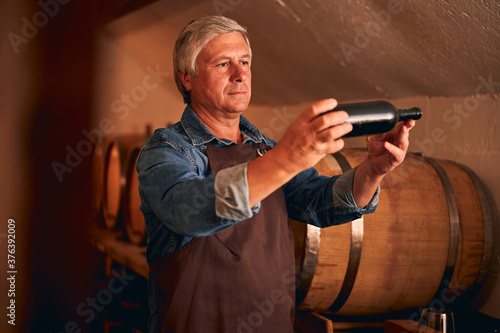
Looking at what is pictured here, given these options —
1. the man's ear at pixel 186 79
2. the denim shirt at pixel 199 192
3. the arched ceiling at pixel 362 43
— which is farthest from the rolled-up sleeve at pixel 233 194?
the arched ceiling at pixel 362 43

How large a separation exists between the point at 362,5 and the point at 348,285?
120 cm

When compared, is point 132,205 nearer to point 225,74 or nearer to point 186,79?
point 186,79

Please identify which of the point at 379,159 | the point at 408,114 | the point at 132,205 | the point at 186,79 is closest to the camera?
the point at 408,114

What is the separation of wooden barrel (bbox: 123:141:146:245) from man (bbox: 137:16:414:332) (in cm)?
165

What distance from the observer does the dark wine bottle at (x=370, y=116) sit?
3.06ft

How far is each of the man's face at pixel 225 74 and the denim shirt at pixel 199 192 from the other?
0.31ft

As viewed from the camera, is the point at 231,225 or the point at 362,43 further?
the point at 362,43

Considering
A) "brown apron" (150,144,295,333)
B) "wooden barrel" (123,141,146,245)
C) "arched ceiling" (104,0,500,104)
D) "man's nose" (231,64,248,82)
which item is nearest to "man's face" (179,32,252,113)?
"man's nose" (231,64,248,82)

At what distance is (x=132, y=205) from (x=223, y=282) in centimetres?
189

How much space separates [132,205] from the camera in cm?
303

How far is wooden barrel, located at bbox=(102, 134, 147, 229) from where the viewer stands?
3.15 meters

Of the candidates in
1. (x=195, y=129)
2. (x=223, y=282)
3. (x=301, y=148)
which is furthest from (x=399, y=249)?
(x=301, y=148)

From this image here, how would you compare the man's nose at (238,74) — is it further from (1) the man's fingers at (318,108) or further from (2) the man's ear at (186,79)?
(1) the man's fingers at (318,108)

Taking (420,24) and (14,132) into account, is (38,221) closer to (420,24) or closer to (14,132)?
(14,132)
